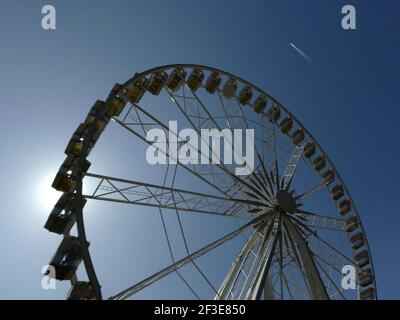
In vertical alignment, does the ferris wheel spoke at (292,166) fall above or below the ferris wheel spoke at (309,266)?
above

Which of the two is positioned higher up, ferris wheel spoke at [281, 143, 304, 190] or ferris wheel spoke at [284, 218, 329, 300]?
ferris wheel spoke at [281, 143, 304, 190]

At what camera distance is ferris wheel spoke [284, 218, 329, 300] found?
49.6 ft

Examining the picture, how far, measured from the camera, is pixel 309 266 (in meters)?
15.7

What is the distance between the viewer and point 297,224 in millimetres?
17562

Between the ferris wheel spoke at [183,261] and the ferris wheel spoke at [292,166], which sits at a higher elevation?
the ferris wheel spoke at [292,166]

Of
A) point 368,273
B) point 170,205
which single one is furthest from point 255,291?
point 368,273

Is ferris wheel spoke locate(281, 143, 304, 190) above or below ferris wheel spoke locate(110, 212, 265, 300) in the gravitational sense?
above

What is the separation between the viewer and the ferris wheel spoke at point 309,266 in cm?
1512

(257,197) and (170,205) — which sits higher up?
(257,197)
